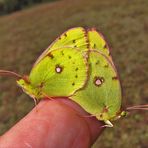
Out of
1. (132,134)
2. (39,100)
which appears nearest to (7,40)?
(132,134)

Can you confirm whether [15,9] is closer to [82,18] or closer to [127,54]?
[82,18]

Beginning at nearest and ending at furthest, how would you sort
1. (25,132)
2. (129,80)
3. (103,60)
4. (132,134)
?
(25,132)
(103,60)
(132,134)
(129,80)

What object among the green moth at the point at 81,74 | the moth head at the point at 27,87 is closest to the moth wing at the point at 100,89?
the green moth at the point at 81,74

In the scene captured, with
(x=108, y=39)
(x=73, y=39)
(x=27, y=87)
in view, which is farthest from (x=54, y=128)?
(x=108, y=39)

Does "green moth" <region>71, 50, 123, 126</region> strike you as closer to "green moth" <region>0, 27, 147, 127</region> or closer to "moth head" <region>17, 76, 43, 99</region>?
"green moth" <region>0, 27, 147, 127</region>

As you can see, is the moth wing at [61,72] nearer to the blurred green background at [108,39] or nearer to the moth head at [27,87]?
the moth head at [27,87]

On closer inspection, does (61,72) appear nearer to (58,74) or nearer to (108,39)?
(58,74)
